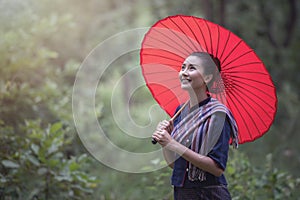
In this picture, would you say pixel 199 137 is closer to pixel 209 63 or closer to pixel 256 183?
pixel 209 63

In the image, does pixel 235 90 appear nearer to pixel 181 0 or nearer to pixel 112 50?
pixel 181 0

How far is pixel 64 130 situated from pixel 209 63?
8.58 ft

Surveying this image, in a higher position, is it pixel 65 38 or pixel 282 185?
pixel 65 38

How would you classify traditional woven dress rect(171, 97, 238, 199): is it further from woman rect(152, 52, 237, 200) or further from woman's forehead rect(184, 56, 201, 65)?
woman's forehead rect(184, 56, 201, 65)

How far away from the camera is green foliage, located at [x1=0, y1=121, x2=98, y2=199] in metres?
4.30

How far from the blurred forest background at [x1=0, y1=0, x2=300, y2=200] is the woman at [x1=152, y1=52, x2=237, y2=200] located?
4.72 ft

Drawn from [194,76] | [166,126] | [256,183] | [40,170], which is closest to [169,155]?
[166,126]

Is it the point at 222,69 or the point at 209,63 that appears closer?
the point at 209,63

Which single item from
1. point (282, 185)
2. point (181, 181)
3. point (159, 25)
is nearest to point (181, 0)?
point (282, 185)

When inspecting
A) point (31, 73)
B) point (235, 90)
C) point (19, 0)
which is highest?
point (19, 0)

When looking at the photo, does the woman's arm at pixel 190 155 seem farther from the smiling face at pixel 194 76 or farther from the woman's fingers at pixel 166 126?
the smiling face at pixel 194 76

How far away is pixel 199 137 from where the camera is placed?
8.74ft

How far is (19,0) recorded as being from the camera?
666cm

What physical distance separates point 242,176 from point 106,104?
4.47m
